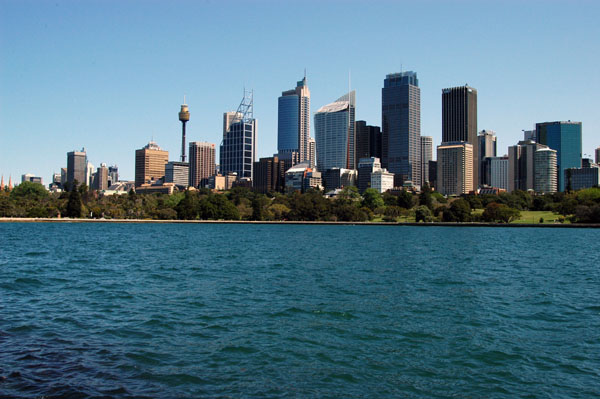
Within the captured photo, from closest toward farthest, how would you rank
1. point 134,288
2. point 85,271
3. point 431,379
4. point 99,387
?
point 99,387, point 431,379, point 134,288, point 85,271

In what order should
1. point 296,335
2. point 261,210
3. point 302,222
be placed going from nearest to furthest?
point 296,335
point 302,222
point 261,210

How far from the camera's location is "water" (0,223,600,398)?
46.0 ft

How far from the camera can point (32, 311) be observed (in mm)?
22703

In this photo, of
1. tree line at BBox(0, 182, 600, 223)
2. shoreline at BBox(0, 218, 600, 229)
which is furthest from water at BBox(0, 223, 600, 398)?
A: tree line at BBox(0, 182, 600, 223)

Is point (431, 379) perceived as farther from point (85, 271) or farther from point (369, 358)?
point (85, 271)

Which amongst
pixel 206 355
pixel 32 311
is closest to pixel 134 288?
pixel 32 311

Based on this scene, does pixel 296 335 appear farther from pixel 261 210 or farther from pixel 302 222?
pixel 261 210

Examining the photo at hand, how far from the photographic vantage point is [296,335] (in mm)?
18984

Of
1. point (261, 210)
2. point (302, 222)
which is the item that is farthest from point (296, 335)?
point (261, 210)

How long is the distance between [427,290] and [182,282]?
1457 centimetres

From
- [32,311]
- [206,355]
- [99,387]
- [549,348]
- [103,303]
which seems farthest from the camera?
[103,303]

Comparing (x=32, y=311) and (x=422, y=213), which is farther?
(x=422, y=213)

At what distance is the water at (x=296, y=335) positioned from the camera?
1401 cm

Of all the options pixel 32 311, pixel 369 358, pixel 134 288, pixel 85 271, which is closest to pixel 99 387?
pixel 369 358
